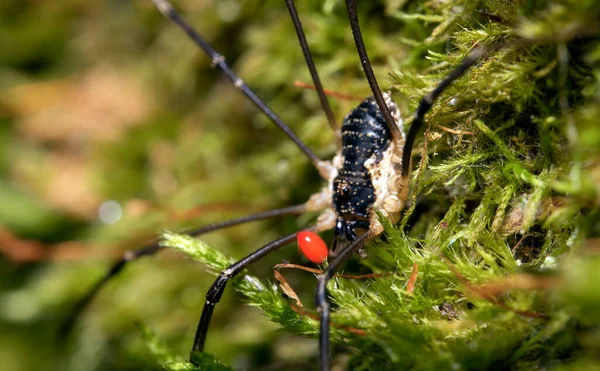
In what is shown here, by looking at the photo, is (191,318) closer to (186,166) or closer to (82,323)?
(82,323)

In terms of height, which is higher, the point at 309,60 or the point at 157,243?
the point at 309,60

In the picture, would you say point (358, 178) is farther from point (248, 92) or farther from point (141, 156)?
point (141, 156)

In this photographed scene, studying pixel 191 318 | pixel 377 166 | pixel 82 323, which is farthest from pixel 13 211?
pixel 377 166

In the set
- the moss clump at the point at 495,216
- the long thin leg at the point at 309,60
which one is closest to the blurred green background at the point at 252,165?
the moss clump at the point at 495,216

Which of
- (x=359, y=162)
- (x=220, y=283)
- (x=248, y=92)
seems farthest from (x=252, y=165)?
(x=220, y=283)

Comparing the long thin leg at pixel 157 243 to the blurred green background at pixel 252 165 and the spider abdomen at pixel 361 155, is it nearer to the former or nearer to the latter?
the blurred green background at pixel 252 165

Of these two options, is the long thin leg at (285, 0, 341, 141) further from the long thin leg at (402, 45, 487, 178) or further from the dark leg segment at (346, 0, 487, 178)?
the long thin leg at (402, 45, 487, 178)

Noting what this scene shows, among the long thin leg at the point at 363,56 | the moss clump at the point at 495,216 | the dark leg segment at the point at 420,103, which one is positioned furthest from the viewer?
the long thin leg at the point at 363,56
